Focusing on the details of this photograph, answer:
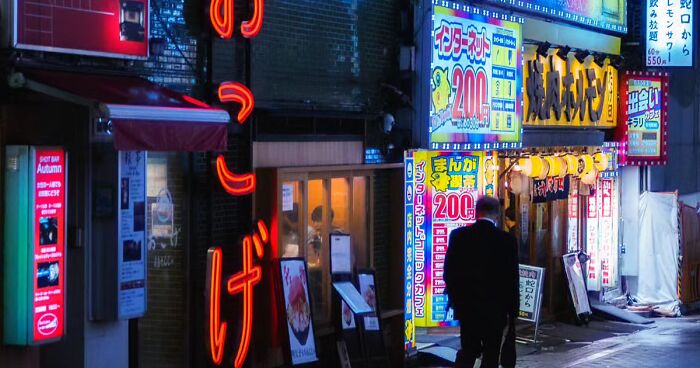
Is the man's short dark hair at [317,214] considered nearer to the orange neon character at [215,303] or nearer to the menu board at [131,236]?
the orange neon character at [215,303]

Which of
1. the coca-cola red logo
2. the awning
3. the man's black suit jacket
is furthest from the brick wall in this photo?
the coca-cola red logo

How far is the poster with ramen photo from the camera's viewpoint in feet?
37.6

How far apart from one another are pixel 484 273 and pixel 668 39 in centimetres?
1261

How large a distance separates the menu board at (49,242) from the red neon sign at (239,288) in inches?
67.9

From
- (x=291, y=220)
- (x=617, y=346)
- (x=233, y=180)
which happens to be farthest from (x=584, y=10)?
(x=233, y=180)

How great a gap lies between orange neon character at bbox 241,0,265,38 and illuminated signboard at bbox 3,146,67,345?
270 cm

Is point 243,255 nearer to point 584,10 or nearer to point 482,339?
point 482,339

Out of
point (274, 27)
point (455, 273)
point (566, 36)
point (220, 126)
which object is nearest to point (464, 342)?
point (455, 273)

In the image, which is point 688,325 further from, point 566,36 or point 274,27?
point 274,27

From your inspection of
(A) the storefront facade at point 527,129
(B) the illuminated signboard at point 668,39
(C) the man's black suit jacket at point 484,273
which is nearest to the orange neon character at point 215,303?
(C) the man's black suit jacket at point 484,273

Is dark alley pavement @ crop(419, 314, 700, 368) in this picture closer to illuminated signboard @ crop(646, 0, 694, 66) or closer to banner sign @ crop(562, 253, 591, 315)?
banner sign @ crop(562, 253, 591, 315)

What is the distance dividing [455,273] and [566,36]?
31.3 feet

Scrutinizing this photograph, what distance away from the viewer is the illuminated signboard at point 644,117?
69.5 feet

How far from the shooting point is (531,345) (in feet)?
53.2
